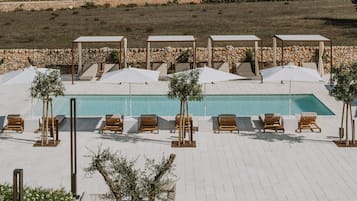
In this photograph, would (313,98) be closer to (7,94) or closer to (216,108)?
(216,108)

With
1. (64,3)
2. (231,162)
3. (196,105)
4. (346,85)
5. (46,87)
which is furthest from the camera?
(64,3)

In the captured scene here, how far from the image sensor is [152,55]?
33094 mm

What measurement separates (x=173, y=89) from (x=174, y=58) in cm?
1514

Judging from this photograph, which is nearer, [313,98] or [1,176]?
[1,176]

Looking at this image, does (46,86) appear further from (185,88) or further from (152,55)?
(152,55)

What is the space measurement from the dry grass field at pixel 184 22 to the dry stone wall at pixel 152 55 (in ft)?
16.1

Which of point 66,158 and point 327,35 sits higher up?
point 327,35

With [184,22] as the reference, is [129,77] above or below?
below

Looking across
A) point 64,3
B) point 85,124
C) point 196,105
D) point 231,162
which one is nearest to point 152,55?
point 196,105

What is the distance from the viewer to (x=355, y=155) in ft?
56.9

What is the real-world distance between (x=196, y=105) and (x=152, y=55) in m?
8.54

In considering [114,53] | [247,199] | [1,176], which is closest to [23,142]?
[1,176]

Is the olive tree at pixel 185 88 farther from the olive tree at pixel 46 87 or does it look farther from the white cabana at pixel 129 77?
the olive tree at pixel 46 87

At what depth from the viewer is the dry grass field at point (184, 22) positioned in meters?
40.9
